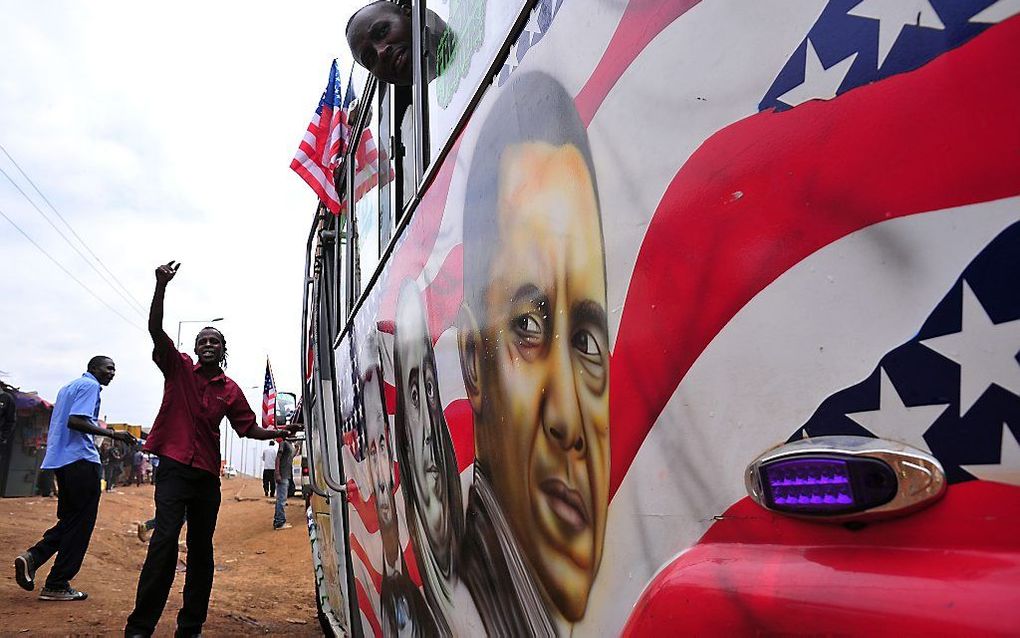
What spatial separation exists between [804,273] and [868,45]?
0.72ft

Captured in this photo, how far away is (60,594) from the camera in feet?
19.6

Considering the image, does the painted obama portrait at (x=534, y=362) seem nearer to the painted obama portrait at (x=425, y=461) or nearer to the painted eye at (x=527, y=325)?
the painted eye at (x=527, y=325)

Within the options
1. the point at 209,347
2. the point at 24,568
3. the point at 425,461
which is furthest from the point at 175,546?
the point at 425,461

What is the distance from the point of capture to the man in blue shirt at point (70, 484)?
5.67m

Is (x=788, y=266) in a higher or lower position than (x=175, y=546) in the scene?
higher

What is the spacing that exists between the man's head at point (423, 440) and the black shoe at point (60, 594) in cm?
505

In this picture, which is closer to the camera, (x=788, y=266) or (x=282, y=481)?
(x=788, y=266)

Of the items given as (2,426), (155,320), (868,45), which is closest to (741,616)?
(868,45)

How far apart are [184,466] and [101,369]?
2.51m

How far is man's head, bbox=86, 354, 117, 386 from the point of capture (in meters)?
6.18

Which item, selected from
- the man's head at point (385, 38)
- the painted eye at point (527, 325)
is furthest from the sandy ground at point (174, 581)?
the painted eye at point (527, 325)

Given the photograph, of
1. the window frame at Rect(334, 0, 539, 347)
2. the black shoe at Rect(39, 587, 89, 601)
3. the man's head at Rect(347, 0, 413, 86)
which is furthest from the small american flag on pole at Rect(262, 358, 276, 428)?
the man's head at Rect(347, 0, 413, 86)

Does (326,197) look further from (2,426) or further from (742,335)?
(2,426)

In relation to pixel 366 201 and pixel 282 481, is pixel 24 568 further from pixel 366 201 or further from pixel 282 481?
pixel 282 481
